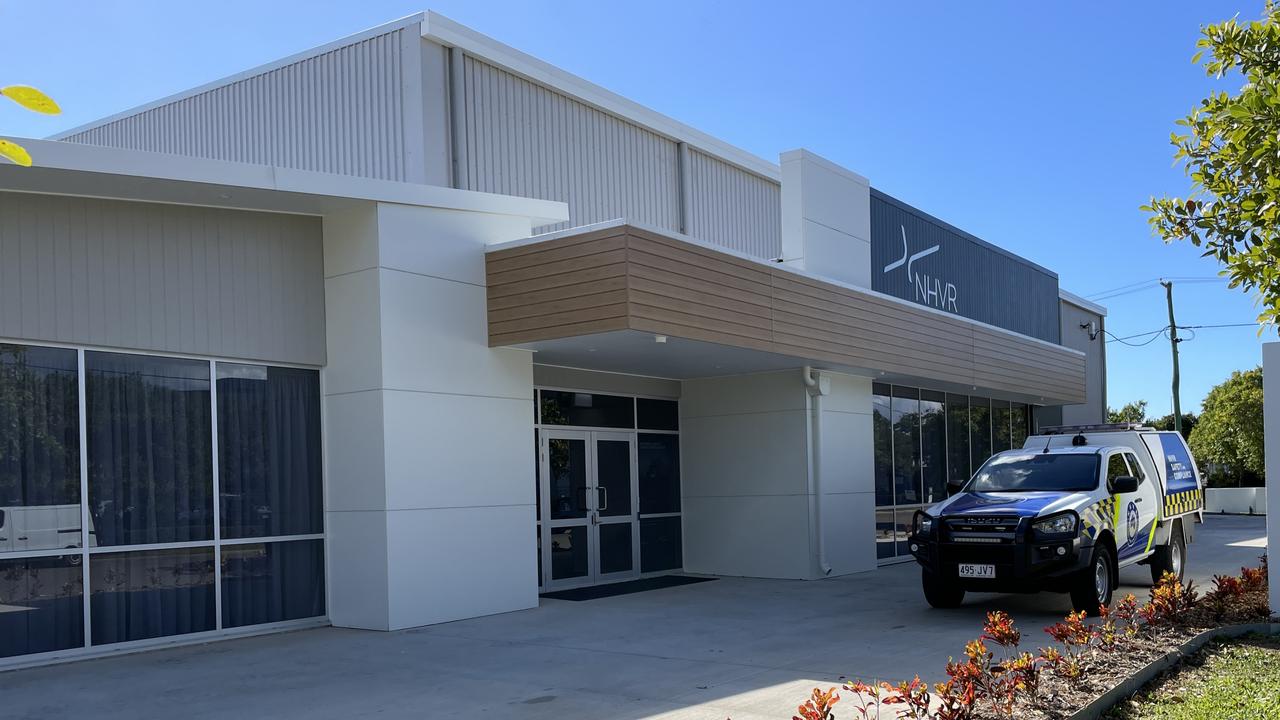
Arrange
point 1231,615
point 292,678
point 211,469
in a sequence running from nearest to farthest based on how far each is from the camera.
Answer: point 292,678 < point 1231,615 < point 211,469

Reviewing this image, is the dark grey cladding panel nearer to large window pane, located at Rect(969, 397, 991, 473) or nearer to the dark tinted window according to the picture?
large window pane, located at Rect(969, 397, 991, 473)

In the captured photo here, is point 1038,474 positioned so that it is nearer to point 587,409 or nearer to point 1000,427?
point 587,409

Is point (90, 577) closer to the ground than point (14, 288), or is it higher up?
closer to the ground

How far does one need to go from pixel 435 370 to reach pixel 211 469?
2.57 metres

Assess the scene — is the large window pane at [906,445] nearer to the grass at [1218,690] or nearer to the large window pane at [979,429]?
the large window pane at [979,429]

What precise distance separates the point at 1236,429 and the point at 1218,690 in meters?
36.8

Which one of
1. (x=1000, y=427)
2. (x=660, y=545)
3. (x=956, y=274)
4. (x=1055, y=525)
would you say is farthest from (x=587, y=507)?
(x=1000, y=427)

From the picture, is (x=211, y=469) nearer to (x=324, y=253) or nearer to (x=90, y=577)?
(x=90, y=577)

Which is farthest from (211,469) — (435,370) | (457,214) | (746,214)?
(746,214)

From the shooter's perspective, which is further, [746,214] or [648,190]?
[746,214]

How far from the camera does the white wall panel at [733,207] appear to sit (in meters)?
20.1

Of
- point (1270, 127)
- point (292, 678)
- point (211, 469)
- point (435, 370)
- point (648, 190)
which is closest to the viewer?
point (1270, 127)

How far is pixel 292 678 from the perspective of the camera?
9.20m

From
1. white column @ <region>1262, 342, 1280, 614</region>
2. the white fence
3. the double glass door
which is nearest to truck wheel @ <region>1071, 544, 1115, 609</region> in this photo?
white column @ <region>1262, 342, 1280, 614</region>
